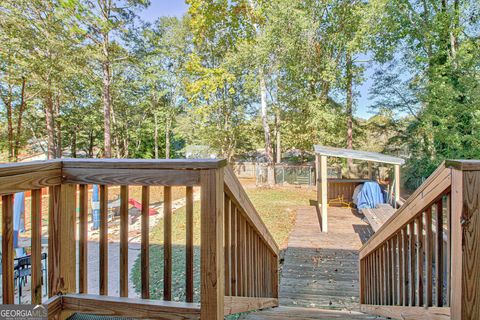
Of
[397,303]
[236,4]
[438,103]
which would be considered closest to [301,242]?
[397,303]

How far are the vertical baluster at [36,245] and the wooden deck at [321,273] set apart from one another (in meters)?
1.26

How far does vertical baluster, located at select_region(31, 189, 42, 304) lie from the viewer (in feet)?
3.42

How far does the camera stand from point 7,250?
971mm

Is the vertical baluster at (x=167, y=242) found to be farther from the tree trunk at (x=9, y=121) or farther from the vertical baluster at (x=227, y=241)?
the tree trunk at (x=9, y=121)

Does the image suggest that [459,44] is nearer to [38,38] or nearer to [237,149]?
[237,149]

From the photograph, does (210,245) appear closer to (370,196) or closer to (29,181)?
(29,181)

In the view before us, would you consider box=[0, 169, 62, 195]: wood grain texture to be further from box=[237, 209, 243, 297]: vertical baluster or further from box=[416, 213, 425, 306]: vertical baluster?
box=[416, 213, 425, 306]: vertical baluster

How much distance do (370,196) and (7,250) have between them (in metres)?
8.98

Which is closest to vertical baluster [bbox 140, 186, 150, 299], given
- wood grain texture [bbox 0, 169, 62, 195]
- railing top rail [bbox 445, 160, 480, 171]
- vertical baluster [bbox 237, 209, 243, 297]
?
wood grain texture [bbox 0, 169, 62, 195]

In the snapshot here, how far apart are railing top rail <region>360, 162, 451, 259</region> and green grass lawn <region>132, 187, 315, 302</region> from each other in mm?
2044

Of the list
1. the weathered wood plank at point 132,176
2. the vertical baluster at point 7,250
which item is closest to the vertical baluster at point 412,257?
the weathered wood plank at point 132,176

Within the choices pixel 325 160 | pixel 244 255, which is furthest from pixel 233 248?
pixel 325 160

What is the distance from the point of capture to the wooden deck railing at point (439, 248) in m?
1.07

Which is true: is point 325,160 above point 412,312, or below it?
above
